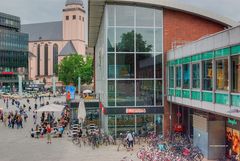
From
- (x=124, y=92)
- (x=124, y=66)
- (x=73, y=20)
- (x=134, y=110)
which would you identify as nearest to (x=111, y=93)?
(x=124, y=92)

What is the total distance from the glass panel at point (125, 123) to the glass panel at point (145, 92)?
1.21m

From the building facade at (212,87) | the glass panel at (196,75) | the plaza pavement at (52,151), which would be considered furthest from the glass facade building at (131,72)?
the glass panel at (196,75)

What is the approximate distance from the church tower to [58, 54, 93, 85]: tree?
3478cm

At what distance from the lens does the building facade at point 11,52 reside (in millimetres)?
137375

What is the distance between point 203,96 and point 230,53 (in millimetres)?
4060

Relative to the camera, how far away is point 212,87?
62.4 ft

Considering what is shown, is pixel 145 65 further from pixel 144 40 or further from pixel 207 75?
pixel 207 75

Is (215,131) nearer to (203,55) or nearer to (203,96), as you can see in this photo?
(203,96)

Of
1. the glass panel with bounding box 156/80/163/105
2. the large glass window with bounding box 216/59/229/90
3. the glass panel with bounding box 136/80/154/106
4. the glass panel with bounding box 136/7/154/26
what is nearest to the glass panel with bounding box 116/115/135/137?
the glass panel with bounding box 136/80/154/106

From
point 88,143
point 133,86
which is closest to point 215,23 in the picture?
point 133,86

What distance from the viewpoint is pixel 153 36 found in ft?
93.9

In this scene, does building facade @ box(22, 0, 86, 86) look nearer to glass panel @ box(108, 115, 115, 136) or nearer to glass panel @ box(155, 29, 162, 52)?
glass panel @ box(155, 29, 162, 52)

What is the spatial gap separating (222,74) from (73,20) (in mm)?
144794

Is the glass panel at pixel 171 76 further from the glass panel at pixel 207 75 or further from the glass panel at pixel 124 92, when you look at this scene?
the glass panel at pixel 207 75
